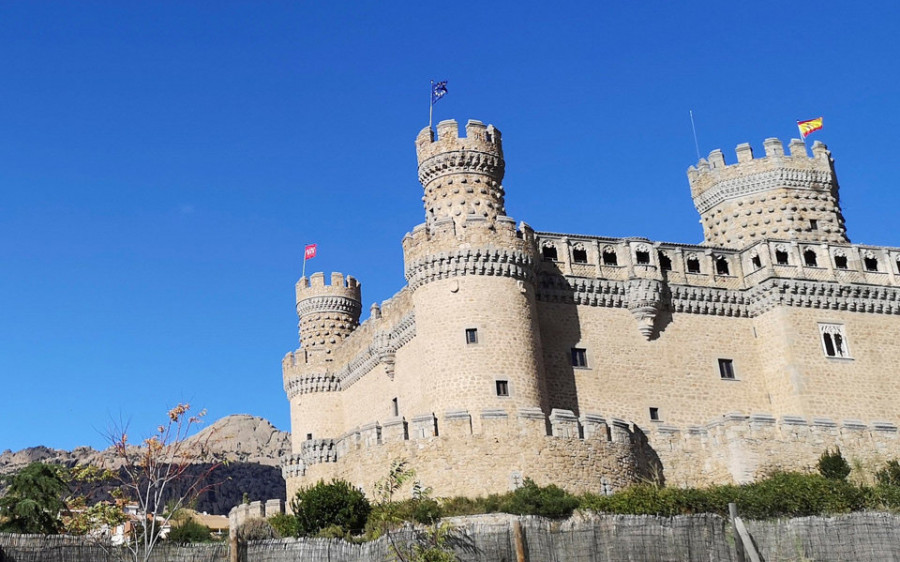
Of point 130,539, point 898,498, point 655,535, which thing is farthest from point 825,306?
point 130,539

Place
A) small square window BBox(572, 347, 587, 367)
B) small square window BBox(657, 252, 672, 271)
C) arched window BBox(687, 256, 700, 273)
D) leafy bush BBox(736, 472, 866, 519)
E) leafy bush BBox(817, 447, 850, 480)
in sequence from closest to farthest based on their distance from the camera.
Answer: leafy bush BBox(736, 472, 866, 519) → leafy bush BBox(817, 447, 850, 480) → small square window BBox(572, 347, 587, 367) → small square window BBox(657, 252, 672, 271) → arched window BBox(687, 256, 700, 273)

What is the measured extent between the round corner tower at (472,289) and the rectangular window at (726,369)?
25.2 ft

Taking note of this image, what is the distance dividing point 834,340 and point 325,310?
20.6 m

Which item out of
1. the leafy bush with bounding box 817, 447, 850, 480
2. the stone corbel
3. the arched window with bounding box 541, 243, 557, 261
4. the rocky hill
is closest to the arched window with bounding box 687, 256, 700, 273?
the stone corbel

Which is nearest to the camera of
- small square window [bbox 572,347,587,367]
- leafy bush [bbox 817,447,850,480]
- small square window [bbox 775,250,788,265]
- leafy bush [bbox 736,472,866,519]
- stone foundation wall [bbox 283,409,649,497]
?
leafy bush [bbox 736,472,866,519]

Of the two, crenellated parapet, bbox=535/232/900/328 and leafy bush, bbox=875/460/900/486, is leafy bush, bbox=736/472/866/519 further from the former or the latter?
crenellated parapet, bbox=535/232/900/328

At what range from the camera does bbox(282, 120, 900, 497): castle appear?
29.2 m

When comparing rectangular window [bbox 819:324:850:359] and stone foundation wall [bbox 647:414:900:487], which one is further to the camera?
rectangular window [bbox 819:324:850:359]

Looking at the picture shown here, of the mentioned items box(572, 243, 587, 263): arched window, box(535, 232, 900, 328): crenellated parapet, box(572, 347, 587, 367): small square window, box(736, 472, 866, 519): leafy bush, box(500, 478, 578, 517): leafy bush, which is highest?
box(572, 243, 587, 263): arched window

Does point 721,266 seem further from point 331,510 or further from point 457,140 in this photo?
point 331,510

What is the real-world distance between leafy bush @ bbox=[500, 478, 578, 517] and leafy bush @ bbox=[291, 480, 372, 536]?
3641mm

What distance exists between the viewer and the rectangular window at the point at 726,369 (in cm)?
3584

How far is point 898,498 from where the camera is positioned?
87.8 feet

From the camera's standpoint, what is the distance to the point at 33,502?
25.3 metres
